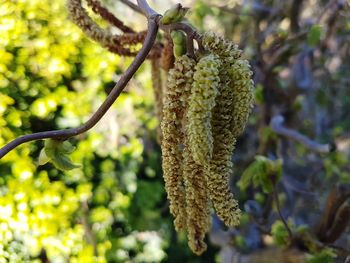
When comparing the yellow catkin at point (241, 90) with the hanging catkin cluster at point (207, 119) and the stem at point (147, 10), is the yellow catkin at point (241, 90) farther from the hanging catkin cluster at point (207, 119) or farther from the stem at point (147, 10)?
the stem at point (147, 10)

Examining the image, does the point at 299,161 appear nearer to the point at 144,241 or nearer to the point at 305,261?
the point at 144,241

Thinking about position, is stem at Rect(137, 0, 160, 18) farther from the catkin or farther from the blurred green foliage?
the blurred green foliage

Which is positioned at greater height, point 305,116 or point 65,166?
point 305,116

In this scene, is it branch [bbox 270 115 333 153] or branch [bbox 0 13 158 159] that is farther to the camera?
branch [bbox 270 115 333 153]

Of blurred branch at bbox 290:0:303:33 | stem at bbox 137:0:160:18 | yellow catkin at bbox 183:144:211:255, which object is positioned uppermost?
blurred branch at bbox 290:0:303:33

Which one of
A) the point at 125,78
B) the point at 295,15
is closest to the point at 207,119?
the point at 125,78

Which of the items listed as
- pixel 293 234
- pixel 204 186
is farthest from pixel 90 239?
pixel 204 186

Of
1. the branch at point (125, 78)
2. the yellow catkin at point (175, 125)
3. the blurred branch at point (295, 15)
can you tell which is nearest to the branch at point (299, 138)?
the blurred branch at point (295, 15)

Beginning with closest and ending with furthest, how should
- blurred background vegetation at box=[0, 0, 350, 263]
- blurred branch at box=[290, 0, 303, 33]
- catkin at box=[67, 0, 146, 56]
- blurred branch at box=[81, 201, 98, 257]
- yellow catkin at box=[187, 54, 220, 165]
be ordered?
1. yellow catkin at box=[187, 54, 220, 165]
2. catkin at box=[67, 0, 146, 56]
3. blurred background vegetation at box=[0, 0, 350, 263]
4. blurred branch at box=[81, 201, 98, 257]
5. blurred branch at box=[290, 0, 303, 33]

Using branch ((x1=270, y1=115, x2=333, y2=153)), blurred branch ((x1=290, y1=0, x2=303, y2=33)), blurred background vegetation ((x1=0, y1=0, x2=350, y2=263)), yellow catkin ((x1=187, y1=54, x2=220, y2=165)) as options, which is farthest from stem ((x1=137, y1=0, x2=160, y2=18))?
blurred branch ((x1=290, y1=0, x2=303, y2=33))
